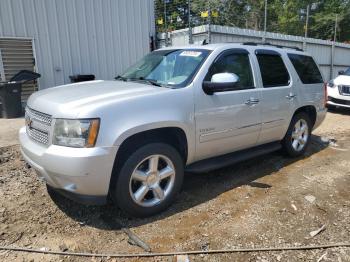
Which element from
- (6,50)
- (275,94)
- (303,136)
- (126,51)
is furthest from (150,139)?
(126,51)

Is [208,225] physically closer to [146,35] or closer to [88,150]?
[88,150]

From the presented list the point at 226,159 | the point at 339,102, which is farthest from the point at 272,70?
the point at 339,102

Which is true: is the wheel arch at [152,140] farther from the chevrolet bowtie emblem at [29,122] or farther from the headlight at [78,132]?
the chevrolet bowtie emblem at [29,122]

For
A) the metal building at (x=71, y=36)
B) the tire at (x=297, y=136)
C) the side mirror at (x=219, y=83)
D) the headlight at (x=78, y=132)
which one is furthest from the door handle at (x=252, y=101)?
the metal building at (x=71, y=36)

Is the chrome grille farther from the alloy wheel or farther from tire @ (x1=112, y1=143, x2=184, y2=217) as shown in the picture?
the alloy wheel

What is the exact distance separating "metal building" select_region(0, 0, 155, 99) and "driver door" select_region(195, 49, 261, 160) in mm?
6910

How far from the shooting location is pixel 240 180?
4754 millimetres

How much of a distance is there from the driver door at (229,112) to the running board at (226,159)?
0.08 metres

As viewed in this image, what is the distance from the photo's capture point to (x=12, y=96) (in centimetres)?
861

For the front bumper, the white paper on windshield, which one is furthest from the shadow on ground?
the white paper on windshield

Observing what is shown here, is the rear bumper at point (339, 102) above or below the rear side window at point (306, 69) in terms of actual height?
below

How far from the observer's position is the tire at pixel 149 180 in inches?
132

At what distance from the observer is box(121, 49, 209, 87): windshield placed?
397 cm

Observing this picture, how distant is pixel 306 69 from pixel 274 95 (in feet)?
4.35
